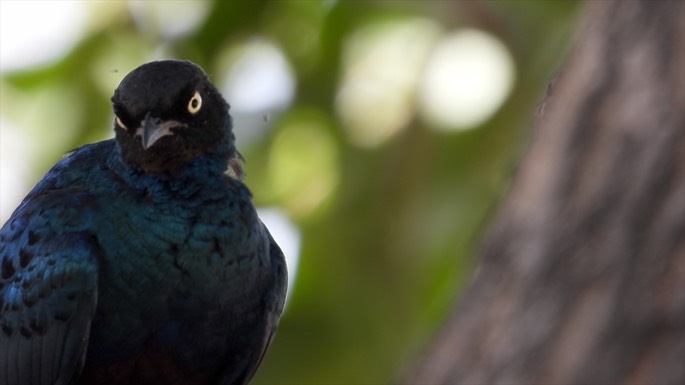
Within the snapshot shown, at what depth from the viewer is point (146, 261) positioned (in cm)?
497

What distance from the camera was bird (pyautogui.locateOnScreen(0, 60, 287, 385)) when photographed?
16.2ft

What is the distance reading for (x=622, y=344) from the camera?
7.17 ft

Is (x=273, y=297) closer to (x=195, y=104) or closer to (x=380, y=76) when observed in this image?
(x=195, y=104)

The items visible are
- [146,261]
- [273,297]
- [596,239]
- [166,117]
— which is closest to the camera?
[596,239]

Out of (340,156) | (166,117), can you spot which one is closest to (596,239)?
(166,117)

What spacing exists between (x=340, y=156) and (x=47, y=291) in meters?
2.52

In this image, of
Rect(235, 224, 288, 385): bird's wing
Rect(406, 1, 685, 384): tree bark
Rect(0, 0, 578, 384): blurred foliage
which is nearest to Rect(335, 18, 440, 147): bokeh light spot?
Rect(0, 0, 578, 384): blurred foliage

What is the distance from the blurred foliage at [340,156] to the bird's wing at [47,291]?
1836mm

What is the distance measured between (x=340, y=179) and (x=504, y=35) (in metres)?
1.17

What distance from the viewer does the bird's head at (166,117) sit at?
16.6 feet

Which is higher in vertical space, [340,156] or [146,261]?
[340,156]

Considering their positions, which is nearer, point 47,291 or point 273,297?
point 47,291

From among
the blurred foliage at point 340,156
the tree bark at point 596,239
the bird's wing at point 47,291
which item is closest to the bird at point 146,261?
the bird's wing at point 47,291

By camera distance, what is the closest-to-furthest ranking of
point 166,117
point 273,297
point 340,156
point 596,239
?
point 596,239 → point 166,117 → point 273,297 → point 340,156
